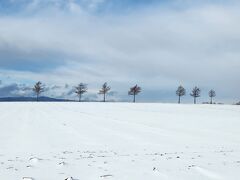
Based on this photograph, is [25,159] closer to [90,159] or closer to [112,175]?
[90,159]

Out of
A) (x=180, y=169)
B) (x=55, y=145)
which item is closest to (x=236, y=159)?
(x=180, y=169)

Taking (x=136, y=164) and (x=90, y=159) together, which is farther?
(x=90, y=159)

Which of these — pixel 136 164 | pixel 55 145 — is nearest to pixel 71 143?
pixel 55 145

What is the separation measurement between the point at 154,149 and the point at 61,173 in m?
6.49

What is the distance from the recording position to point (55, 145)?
15836mm

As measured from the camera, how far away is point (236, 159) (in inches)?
486

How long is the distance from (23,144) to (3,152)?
→ 2.42 m

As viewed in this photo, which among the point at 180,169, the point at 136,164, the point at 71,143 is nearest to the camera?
the point at 180,169

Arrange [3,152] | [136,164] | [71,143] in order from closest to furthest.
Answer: [136,164] → [3,152] → [71,143]

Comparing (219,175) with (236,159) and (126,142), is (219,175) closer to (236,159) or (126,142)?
(236,159)

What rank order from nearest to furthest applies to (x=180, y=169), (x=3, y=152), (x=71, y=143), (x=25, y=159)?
(x=180, y=169) < (x=25, y=159) < (x=3, y=152) < (x=71, y=143)

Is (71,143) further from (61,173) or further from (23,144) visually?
(61,173)

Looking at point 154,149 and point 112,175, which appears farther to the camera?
point 154,149

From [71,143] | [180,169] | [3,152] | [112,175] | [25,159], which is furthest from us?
[71,143]
